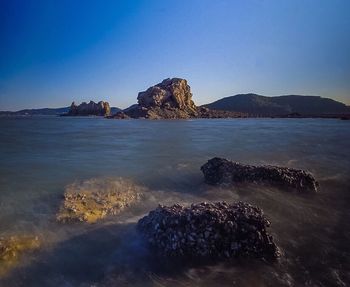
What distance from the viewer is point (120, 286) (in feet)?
14.2

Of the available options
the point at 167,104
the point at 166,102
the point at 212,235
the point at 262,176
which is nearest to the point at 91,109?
A: the point at 166,102

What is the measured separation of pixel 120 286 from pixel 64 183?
21.8ft

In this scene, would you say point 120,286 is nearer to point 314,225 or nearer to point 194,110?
point 314,225

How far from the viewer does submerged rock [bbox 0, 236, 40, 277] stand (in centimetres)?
489

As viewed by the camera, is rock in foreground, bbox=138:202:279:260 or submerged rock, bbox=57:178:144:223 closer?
rock in foreground, bbox=138:202:279:260

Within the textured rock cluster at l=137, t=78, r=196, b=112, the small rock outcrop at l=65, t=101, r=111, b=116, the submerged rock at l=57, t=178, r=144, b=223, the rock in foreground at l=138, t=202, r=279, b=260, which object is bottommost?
the submerged rock at l=57, t=178, r=144, b=223

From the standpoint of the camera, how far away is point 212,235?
16.9 feet

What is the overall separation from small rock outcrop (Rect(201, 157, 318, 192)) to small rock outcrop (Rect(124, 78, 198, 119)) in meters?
91.7

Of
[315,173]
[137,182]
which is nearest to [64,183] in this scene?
[137,182]

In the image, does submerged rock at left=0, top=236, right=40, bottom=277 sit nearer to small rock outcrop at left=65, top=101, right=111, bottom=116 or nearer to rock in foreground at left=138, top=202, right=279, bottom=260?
rock in foreground at left=138, top=202, right=279, bottom=260

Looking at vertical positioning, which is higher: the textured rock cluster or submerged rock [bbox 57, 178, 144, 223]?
the textured rock cluster

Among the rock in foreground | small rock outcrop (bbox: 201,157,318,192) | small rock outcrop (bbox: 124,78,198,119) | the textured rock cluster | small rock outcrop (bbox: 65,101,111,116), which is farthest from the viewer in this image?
small rock outcrop (bbox: 65,101,111,116)

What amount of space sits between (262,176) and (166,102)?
10840 centimetres

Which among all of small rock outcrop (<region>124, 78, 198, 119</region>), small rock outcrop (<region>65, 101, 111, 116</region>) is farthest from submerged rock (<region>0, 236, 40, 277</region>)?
small rock outcrop (<region>65, 101, 111, 116</region>)
